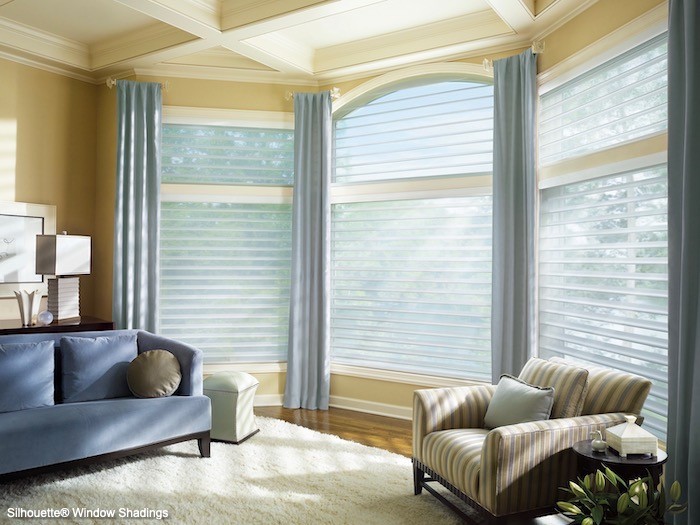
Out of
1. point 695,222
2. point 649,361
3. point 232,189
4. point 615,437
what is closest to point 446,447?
point 615,437

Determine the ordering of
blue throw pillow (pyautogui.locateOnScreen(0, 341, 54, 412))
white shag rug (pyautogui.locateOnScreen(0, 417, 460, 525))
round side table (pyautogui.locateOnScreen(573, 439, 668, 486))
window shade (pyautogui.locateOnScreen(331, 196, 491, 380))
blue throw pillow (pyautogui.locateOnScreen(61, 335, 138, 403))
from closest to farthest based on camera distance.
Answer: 1. round side table (pyautogui.locateOnScreen(573, 439, 668, 486))
2. white shag rug (pyautogui.locateOnScreen(0, 417, 460, 525))
3. blue throw pillow (pyautogui.locateOnScreen(0, 341, 54, 412))
4. blue throw pillow (pyautogui.locateOnScreen(61, 335, 138, 403))
5. window shade (pyautogui.locateOnScreen(331, 196, 491, 380))

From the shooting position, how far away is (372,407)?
531cm

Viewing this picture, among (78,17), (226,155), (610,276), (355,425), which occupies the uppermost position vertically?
(78,17)

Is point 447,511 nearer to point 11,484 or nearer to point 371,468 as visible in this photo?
point 371,468

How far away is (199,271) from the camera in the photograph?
5.46 meters

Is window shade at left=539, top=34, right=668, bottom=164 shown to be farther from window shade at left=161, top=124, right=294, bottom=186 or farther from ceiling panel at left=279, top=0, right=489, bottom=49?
window shade at left=161, top=124, right=294, bottom=186

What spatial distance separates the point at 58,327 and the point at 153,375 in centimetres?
116

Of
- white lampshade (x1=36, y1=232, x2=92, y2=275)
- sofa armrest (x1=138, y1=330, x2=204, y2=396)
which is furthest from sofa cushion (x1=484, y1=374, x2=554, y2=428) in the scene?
white lampshade (x1=36, y1=232, x2=92, y2=275)

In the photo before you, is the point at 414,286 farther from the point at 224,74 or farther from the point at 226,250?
the point at 224,74

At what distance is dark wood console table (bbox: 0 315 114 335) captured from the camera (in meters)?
4.35

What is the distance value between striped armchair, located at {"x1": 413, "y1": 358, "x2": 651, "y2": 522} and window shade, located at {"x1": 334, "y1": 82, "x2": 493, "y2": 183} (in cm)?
209

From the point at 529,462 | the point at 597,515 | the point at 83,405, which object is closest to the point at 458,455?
the point at 529,462

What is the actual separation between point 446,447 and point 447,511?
1.35ft

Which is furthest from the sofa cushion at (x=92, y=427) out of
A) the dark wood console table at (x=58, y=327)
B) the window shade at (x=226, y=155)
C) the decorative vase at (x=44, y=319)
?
the window shade at (x=226, y=155)
